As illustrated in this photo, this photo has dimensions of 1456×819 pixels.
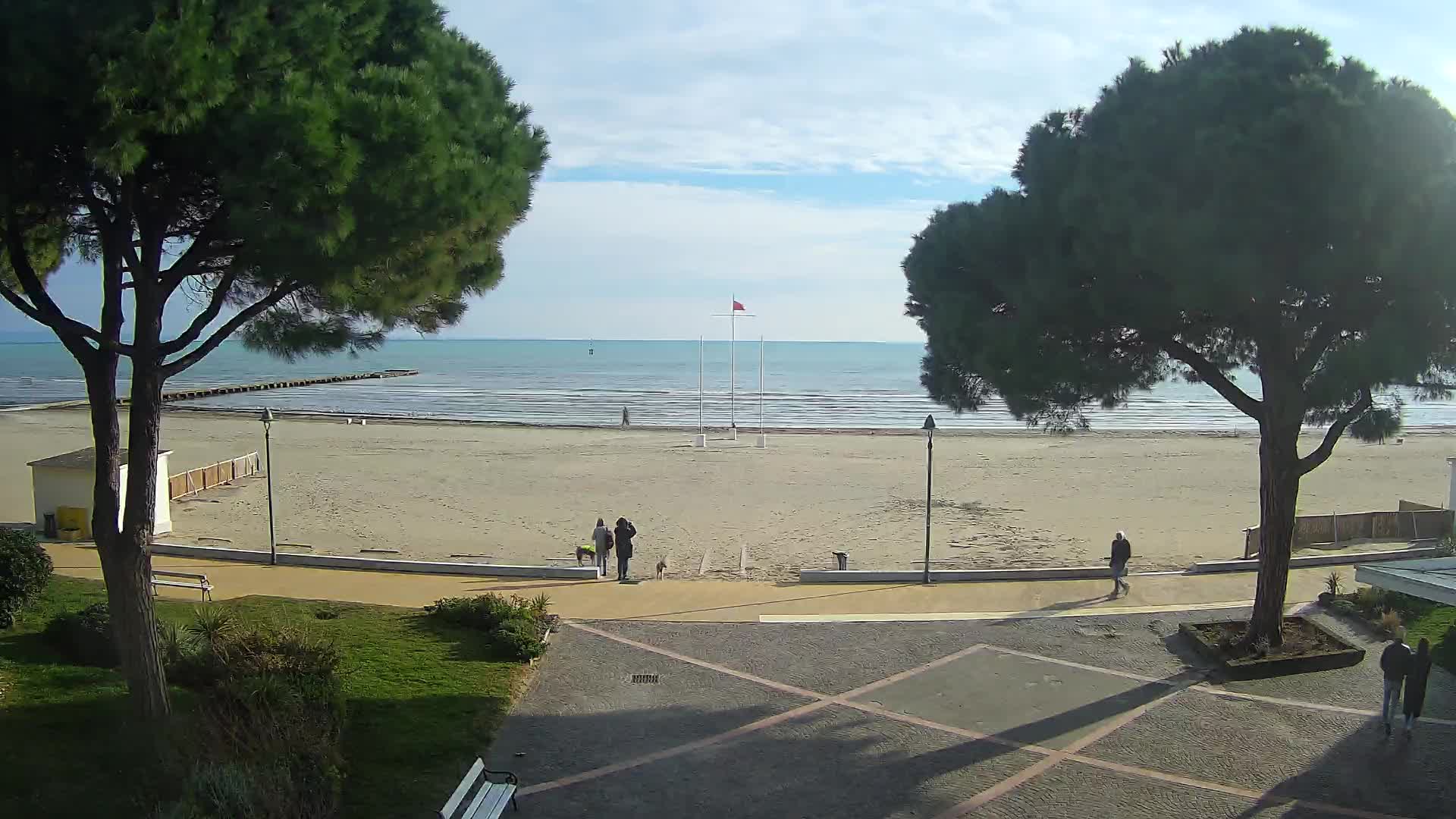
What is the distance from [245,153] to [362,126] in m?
0.88

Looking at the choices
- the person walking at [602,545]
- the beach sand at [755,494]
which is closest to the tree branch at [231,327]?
the person walking at [602,545]

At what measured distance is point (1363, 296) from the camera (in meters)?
10.5

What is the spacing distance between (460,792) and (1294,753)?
26.0ft

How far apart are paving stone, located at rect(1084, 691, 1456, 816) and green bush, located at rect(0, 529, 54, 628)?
11.9 metres

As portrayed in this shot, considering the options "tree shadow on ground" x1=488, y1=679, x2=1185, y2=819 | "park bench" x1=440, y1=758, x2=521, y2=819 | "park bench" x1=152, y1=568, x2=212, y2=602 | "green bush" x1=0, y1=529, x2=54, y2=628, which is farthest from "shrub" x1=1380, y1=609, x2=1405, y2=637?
"green bush" x1=0, y1=529, x2=54, y2=628

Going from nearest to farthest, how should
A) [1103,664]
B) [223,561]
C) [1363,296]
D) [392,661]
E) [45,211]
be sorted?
[45,211] < [1363,296] < [392,661] < [1103,664] < [223,561]

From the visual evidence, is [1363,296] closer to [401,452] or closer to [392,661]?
[392,661]

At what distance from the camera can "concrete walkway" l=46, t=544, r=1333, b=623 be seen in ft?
47.9

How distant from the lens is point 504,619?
12.6 m

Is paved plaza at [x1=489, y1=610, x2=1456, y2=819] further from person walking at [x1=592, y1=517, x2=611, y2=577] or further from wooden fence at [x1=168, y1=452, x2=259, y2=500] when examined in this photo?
wooden fence at [x1=168, y1=452, x2=259, y2=500]

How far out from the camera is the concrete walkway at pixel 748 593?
14.6m

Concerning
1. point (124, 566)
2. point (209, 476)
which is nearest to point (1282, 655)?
point (124, 566)

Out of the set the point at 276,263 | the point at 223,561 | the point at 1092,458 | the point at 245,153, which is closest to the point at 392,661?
the point at 276,263

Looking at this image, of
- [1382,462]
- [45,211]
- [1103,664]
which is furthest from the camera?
[1382,462]
